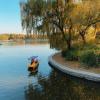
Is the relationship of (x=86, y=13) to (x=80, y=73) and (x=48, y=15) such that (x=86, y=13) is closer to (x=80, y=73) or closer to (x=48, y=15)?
(x=48, y=15)

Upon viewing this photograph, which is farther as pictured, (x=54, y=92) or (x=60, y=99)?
(x=54, y=92)

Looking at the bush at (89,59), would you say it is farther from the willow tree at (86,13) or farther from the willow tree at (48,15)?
the willow tree at (48,15)

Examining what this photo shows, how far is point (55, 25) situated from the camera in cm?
3250

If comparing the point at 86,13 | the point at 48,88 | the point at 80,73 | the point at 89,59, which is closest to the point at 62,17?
the point at 86,13

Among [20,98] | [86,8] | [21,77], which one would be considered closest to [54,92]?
[20,98]

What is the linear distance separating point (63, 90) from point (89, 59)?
284 inches

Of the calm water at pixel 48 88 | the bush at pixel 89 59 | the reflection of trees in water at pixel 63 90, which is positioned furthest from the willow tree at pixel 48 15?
the reflection of trees in water at pixel 63 90

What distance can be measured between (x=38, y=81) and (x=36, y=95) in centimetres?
513

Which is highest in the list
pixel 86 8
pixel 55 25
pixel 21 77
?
pixel 86 8

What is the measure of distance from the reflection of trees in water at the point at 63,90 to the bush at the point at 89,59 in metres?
2.96

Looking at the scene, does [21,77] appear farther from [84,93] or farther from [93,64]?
[84,93]

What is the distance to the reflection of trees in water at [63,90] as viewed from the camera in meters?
16.3

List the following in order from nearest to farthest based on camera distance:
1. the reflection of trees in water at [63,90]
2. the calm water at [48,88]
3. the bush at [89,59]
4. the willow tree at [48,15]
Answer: the reflection of trees in water at [63,90] < the calm water at [48,88] < the bush at [89,59] < the willow tree at [48,15]

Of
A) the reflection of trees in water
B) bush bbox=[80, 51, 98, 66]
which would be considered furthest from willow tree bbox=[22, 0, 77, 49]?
the reflection of trees in water
